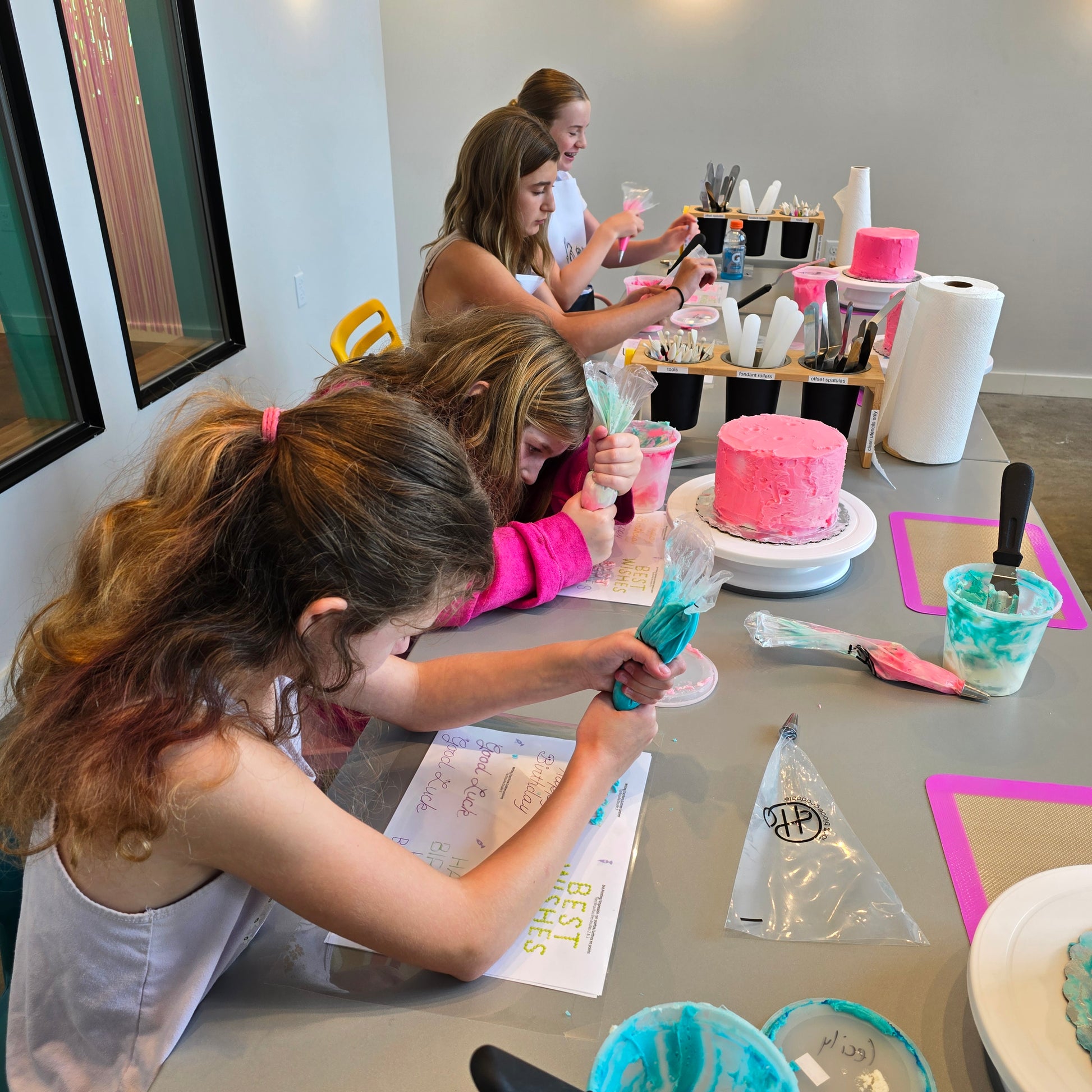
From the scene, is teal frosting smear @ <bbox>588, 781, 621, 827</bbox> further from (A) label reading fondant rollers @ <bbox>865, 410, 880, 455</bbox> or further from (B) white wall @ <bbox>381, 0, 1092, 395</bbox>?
(B) white wall @ <bbox>381, 0, 1092, 395</bbox>

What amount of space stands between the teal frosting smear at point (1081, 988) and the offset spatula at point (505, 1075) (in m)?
0.39

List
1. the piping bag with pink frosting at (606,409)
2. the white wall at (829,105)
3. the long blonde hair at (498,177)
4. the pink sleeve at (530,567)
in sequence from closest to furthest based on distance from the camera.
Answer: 1. the pink sleeve at (530,567)
2. the piping bag with pink frosting at (606,409)
3. the long blonde hair at (498,177)
4. the white wall at (829,105)

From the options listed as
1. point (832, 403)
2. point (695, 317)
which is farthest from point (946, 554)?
point (695, 317)

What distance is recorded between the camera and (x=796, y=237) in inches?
118

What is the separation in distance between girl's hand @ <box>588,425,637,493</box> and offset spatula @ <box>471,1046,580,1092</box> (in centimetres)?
91

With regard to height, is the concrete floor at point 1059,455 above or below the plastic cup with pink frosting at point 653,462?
below

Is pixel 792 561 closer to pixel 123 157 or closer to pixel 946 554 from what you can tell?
pixel 946 554

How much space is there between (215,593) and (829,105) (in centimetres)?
372

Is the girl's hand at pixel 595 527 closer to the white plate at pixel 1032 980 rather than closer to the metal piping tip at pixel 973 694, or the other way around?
the metal piping tip at pixel 973 694

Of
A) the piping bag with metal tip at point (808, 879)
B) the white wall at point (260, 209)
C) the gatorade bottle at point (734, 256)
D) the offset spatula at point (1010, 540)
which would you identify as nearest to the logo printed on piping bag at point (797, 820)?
the piping bag with metal tip at point (808, 879)

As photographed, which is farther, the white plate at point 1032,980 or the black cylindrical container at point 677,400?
the black cylindrical container at point 677,400

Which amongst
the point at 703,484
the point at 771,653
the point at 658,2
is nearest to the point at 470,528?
the point at 771,653

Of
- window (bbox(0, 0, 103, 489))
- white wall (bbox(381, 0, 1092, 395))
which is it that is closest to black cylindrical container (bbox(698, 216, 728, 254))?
white wall (bbox(381, 0, 1092, 395))

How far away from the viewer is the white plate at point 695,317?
7.55 feet
